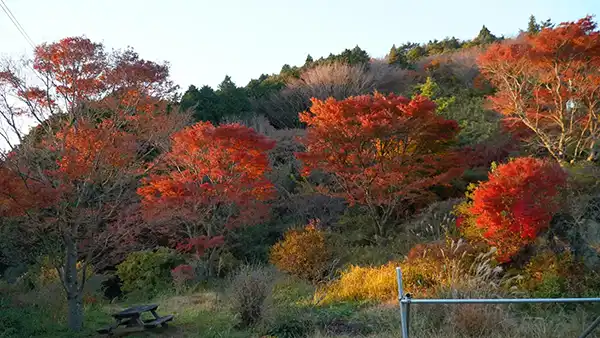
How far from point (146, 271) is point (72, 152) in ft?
22.6

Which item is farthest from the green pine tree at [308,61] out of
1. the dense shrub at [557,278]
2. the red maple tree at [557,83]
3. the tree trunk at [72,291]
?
the tree trunk at [72,291]

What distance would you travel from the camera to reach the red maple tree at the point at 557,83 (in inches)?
511

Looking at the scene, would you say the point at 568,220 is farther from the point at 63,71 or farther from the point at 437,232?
the point at 63,71

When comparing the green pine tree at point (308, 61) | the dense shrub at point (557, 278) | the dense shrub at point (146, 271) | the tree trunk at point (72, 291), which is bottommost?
the dense shrub at point (557, 278)

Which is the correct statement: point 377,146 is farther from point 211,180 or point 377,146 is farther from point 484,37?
point 484,37

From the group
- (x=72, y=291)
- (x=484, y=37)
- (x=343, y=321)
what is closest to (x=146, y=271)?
(x=72, y=291)

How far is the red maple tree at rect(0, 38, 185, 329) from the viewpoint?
6.93 meters

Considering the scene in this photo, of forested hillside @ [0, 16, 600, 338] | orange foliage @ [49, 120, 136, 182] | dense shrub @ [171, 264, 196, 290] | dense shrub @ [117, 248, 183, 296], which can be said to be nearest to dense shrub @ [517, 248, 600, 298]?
forested hillside @ [0, 16, 600, 338]

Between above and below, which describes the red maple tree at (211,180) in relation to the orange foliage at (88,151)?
below

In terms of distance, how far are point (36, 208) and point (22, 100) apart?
199 cm

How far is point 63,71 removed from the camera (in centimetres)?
789

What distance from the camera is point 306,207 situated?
15766mm

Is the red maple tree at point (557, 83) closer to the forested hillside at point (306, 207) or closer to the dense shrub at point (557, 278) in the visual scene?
the forested hillside at point (306, 207)

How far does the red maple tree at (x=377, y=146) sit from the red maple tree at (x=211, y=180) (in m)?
1.51
